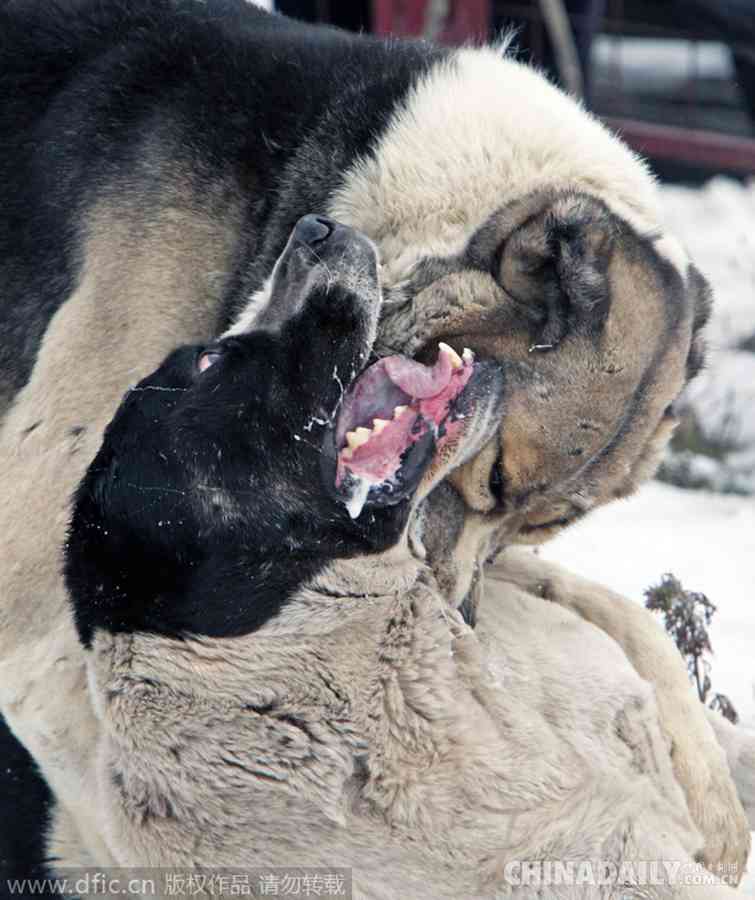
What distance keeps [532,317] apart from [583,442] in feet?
0.99

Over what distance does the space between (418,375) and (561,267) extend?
1.42ft

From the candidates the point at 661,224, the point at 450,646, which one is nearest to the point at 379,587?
the point at 450,646

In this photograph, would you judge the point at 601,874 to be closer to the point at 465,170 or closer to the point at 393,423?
the point at 393,423

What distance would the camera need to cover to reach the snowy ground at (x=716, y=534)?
4.98m

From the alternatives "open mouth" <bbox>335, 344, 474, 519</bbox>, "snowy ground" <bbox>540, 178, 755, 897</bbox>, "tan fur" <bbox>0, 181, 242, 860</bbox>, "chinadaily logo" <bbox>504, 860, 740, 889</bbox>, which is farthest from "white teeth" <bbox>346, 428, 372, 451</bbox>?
"snowy ground" <bbox>540, 178, 755, 897</bbox>

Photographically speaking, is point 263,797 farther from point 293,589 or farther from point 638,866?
point 638,866

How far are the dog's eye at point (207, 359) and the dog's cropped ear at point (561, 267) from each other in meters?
0.75

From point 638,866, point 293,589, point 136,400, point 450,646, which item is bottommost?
point 638,866

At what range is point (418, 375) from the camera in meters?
3.35

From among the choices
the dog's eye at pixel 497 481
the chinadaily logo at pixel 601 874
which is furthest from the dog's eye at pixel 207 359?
the chinadaily logo at pixel 601 874

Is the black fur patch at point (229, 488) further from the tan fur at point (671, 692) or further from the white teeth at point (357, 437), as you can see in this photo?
A: the tan fur at point (671, 692)

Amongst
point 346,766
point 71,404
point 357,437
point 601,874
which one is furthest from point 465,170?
point 601,874

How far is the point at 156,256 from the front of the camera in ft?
12.1

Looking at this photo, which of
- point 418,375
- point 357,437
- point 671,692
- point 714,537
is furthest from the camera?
point 714,537
